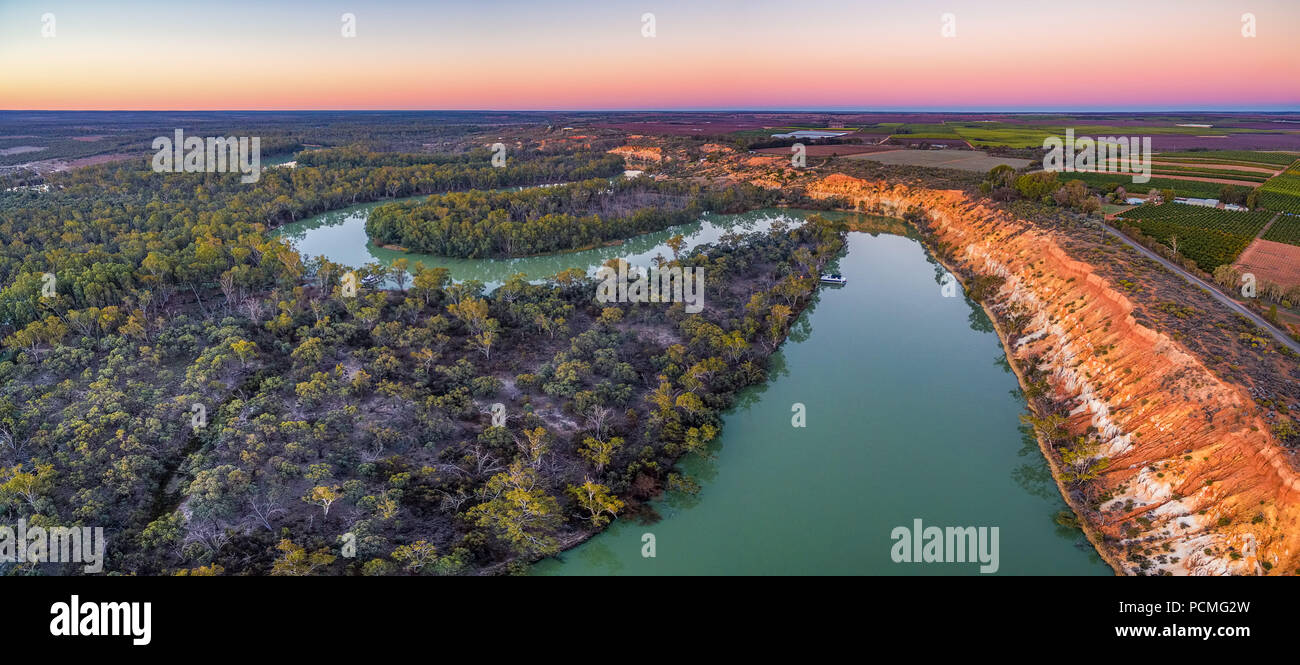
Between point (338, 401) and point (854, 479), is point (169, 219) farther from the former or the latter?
point (854, 479)

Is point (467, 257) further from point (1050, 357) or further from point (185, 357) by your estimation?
point (1050, 357)

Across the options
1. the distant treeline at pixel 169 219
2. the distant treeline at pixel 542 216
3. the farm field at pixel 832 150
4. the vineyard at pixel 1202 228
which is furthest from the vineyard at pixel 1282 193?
the distant treeline at pixel 169 219

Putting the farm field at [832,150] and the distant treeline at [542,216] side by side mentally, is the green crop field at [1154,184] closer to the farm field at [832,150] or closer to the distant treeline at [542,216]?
the farm field at [832,150]

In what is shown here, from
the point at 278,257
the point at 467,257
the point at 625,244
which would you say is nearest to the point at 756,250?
the point at 625,244

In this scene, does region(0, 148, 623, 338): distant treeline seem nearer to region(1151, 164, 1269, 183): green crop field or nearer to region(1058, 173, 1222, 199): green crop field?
region(1058, 173, 1222, 199): green crop field

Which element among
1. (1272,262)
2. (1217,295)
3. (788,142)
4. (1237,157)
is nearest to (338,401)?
(1217,295)

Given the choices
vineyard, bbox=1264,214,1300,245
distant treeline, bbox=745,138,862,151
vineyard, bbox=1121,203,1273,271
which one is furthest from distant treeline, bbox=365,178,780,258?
vineyard, bbox=1264,214,1300,245
